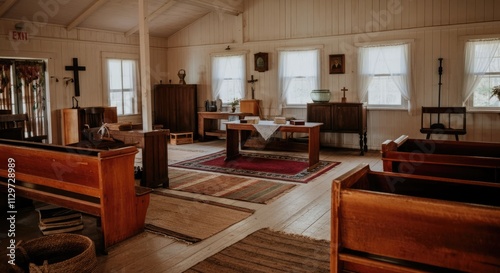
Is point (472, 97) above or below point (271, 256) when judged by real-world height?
above

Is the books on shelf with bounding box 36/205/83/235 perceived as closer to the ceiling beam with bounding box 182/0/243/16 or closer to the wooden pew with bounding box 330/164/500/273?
the wooden pew with bounding box 330/164/500/273

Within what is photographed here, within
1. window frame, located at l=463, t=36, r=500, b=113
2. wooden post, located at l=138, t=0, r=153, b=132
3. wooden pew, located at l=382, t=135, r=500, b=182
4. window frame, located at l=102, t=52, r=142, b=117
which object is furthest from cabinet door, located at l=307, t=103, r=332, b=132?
window frame, located at l=102, t=52, r=142, b=117

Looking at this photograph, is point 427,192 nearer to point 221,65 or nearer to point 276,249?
point 276,249

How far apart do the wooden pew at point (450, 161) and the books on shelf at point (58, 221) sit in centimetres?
296

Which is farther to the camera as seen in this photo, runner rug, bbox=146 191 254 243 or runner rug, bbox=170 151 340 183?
runner rug, bbox=170 151 340 183

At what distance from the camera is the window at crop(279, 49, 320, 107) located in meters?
9.60

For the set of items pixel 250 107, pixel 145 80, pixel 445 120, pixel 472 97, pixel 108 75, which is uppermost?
pixel 108 75

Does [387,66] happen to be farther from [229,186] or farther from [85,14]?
[85,14]

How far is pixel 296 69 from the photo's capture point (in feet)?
32.2

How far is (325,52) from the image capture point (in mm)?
9430

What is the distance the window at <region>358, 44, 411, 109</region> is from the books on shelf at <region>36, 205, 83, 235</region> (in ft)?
22.1

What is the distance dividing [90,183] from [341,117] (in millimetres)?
6069

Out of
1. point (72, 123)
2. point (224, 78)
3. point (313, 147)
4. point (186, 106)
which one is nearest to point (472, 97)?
point (313, 147)

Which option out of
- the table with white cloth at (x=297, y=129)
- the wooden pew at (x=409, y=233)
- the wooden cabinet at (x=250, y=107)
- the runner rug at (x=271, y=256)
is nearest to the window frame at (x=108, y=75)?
the wooden cabinet at (x=250, y=107)
